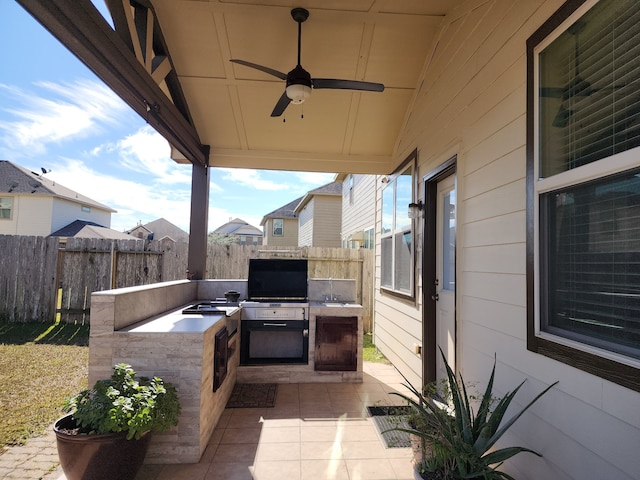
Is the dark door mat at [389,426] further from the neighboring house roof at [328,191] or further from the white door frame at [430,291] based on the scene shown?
the neighboring house roof at [328,191]

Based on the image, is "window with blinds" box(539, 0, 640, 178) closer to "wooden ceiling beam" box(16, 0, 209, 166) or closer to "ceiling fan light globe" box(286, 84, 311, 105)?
"ceiling fan light globe" box(286, 84, 311, 105)

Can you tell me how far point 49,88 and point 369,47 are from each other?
3602 millimetres

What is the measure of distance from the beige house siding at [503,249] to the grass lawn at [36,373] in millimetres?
3354

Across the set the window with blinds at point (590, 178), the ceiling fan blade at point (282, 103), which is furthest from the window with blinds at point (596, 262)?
the ceiling fan blade at point (282, 103)

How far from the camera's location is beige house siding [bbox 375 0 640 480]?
1.48 metres

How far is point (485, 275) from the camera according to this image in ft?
8.09

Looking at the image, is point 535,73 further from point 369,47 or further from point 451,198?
point 369,47

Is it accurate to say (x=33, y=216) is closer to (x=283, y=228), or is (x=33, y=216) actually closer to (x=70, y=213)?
(x=70, y=213)

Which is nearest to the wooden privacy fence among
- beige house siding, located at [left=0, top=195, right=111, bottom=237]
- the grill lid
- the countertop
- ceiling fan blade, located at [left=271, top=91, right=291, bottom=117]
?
the grill lid

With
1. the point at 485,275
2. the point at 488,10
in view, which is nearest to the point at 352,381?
the point at 485,275

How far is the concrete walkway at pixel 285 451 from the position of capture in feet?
7.56

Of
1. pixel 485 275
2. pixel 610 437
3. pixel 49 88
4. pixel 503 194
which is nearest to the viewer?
pixel 610 437

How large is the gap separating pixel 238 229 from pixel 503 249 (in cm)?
3274

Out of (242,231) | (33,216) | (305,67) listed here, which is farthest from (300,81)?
(242,231)
